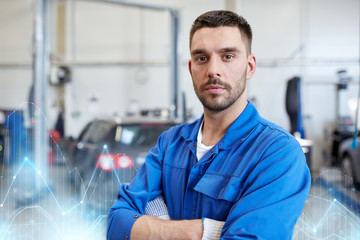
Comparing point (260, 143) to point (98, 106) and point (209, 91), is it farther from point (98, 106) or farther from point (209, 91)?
point (98, 106)

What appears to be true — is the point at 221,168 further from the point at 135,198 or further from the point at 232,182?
the point at 135,198

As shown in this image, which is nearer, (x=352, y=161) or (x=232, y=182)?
(x=232, y=182)

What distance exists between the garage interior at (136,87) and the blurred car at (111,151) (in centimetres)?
8

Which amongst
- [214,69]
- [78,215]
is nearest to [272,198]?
[214,69]

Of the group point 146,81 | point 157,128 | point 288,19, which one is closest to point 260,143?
point 157,128

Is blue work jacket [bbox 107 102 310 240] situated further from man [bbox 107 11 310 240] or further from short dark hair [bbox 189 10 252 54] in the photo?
short dark hair [bbox 189 10 252 54]

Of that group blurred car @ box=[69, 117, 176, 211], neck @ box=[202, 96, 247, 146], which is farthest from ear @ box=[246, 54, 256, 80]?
blurred car @ box=[69, 117, 176, 211]

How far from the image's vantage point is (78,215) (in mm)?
1657

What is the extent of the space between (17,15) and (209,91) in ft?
27.7

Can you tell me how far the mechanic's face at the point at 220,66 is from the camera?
1094 millimetres

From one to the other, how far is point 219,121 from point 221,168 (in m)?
0.21

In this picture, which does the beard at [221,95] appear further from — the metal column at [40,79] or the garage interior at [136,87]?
the metal column at [40,79]

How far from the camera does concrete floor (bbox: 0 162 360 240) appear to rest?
5.08ft

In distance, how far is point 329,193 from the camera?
5.35 ft
